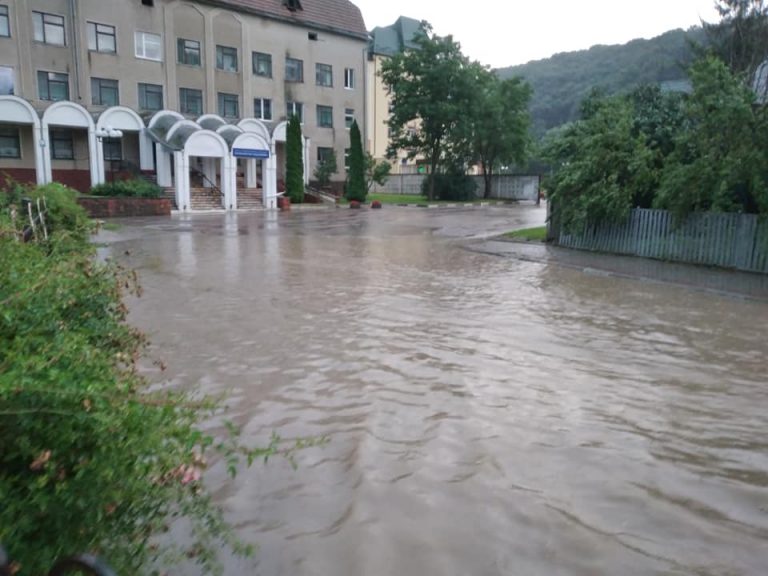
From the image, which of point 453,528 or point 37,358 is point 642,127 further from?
point 37,358

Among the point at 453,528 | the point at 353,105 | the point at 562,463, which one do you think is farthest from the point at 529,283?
the point at 353,105

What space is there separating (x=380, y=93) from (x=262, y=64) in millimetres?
18682

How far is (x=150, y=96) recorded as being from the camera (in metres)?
38.7

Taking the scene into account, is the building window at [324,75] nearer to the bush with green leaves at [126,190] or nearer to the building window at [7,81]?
the bush with green leaves at [126,190]

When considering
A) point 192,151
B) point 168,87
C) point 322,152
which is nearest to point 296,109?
point 322,152

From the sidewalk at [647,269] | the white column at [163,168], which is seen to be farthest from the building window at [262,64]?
the sidewalk at [647,269]

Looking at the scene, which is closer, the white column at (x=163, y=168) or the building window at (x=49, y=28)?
the building window at (x=49, y=28)

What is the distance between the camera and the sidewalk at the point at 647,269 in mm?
11805

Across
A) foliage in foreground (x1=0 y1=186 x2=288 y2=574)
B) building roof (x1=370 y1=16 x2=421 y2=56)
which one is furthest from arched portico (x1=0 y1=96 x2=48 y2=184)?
building roof (x1=370 y1=16 x2=421 y2=56)

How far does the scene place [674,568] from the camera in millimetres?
3408

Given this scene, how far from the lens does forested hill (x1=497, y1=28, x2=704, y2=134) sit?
158 feet

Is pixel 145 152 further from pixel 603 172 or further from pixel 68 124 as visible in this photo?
pixel 603 172

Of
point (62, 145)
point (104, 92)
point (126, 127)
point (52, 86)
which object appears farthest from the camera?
point (104, 92)

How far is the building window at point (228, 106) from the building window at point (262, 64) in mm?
2417
